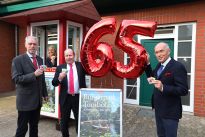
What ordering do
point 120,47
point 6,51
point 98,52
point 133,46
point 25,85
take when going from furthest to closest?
point 6,51 < point 98,52 < point 120,47 < point 133,46 < point 25,85

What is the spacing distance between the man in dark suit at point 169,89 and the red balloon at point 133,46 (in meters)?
0.57

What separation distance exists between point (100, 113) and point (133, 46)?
3.96 feet

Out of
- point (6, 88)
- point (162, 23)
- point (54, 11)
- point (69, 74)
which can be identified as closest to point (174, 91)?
point (69, 74)

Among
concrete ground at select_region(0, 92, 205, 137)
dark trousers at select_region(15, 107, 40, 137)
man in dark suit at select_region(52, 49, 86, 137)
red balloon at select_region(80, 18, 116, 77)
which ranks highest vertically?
red balloon at select_region(80, 18, 116, 77)

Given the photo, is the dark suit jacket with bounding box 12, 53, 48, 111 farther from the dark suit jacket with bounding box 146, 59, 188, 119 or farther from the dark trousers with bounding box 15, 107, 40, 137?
the dark suit jacket with bounding box 146, 59, 188, 119

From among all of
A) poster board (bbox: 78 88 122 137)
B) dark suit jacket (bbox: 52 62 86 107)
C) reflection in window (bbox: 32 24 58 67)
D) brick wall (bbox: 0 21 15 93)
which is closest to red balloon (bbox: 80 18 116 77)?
dark suit jacket (bbox: 52 62 86 107)

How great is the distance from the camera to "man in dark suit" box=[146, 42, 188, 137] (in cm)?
299

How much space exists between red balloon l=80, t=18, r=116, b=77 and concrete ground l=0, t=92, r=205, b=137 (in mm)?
1572

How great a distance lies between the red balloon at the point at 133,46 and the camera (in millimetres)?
3732

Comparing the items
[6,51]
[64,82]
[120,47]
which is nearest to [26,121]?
[64,82]

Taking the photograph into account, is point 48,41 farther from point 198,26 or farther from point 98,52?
point 198,26

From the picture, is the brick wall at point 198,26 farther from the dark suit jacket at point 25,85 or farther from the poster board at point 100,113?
the dark suit jacket at point 25,85

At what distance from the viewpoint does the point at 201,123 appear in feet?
17.6

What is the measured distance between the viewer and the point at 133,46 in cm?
385
